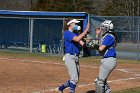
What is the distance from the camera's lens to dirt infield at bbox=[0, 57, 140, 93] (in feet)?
43.6

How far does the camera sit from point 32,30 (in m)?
31.1

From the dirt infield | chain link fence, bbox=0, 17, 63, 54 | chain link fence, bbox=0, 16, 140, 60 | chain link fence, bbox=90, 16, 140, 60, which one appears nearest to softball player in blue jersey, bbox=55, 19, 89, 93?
the dirt infield

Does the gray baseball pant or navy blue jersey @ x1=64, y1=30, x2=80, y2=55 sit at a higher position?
navy blue jersey @ x1=64, y1=30, x2=80, y2=55

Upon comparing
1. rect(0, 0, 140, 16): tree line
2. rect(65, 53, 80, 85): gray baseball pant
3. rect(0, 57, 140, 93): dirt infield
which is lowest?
rect(0, 57, 140, 93): dirt infield

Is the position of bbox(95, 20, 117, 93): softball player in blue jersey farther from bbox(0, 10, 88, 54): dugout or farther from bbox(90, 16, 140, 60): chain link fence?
bbox(90, 16, 140, 60): chain link fence

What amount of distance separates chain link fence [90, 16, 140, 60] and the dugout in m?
2.75

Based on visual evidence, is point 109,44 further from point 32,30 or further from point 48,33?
point 48,33

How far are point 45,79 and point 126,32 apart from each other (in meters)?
16.6

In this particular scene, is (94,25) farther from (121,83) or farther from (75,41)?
(75,41)

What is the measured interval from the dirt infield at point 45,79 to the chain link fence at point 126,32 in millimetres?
10211

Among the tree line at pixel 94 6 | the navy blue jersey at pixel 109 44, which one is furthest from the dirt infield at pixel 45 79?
the tree line at pixel 94 6

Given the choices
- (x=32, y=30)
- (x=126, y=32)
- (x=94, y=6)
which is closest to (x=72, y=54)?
(x=32, y=30)

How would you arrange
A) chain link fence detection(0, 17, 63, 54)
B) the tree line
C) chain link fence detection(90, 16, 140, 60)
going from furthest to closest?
the tree line, chain link fence detection(0, 17, 63, 54), chain link fence detection(90, 16, 140, 60)

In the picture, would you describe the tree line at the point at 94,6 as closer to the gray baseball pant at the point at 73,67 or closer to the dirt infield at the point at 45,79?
the dirt infield at the point at 45,79
